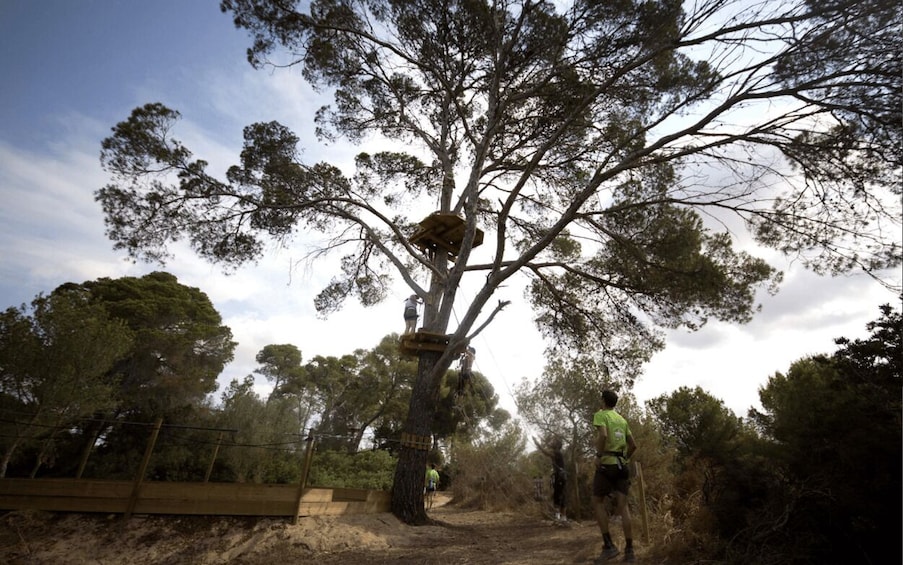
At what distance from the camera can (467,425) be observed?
15727mm

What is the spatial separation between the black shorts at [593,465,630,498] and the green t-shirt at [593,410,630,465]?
0.06 metres

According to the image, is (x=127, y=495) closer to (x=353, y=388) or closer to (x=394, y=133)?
(x=394, y=133)

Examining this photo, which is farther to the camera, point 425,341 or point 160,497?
point 425,341

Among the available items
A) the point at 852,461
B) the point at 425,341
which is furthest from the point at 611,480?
the point at 425,341

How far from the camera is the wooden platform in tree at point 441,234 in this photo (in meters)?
7.99

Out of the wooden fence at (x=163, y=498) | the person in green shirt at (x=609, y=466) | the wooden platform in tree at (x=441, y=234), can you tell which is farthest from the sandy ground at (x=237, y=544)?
the wooden platform in tree at (x=441, y=234)

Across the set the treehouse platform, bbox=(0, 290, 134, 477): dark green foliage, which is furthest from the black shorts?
bbox=(0, 290, 134, 477): dark green foliage

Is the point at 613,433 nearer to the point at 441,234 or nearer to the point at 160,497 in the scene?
the point at 441,234

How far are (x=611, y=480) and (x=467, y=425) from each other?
12265mm

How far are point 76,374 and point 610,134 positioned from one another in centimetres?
1300

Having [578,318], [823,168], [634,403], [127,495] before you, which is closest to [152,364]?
[127,495]

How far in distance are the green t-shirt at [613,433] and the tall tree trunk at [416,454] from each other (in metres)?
3.50

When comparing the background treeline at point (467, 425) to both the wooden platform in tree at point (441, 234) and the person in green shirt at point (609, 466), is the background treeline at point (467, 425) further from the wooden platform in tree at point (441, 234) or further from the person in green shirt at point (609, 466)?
the wooden platform in tree at point (441, 234)

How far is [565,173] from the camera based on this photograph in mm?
8047
